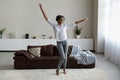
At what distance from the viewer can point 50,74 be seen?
557 centimetres

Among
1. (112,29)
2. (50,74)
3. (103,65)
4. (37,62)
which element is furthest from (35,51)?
(112,29)

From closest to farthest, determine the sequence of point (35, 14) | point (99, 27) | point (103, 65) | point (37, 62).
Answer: point (37, 62)
point (103, 65)
point (99, 27)
point (35, 14)

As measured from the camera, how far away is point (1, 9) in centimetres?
916

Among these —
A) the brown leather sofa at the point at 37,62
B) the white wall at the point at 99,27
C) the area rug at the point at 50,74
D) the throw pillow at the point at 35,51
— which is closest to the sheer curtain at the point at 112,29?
the white wall at the point at 99,27

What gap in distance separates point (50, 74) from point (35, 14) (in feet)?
14.1

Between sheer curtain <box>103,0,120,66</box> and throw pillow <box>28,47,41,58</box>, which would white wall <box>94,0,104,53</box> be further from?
throw pillow <box>28,47,41,58</box>

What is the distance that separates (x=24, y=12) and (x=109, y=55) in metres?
3.90

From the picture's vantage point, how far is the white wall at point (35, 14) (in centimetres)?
921

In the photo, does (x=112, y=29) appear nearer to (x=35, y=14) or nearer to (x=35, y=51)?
(x=35, y=51)

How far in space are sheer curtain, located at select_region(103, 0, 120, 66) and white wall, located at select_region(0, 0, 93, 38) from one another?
1267 mm

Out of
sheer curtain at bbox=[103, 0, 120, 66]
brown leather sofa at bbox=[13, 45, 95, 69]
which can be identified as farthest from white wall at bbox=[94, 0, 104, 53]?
brown leather sofa at bbox=[13, 45, 95, 69]

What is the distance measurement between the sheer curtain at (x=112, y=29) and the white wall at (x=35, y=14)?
1.27 metres

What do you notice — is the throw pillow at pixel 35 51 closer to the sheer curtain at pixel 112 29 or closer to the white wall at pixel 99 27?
the sheer curtain at pixel 112 29

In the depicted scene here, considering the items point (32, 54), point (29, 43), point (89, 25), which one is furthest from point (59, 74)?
point (89, 25)
